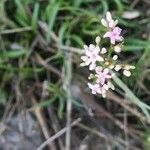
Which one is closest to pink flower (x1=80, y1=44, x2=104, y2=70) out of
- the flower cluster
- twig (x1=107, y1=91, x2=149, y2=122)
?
the flower cluster

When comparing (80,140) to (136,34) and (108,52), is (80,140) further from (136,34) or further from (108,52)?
(108,52)

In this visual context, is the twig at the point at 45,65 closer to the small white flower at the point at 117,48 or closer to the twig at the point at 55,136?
the twig at the point at 55,136

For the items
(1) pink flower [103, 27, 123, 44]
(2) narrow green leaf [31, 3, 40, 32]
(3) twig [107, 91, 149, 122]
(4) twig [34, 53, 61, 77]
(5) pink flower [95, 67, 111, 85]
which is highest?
(1) pink flower [103, 27, 123, 44]

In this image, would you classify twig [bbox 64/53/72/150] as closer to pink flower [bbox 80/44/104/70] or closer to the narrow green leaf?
the narrow green leaf

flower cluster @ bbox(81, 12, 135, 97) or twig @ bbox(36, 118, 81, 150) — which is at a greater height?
flower cluster @ bbox(81, 12, 135, 97)

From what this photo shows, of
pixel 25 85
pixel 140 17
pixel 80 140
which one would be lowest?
pixel 80 140

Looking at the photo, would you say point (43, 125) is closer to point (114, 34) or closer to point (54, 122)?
point (54, 122)

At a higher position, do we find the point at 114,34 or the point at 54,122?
the point at 114,34

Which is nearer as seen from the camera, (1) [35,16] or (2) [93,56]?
(2) [93,56]

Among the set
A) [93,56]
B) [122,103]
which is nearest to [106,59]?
[93,56]

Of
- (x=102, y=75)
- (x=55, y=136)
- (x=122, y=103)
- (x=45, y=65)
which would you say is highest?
(x=102, y=75)

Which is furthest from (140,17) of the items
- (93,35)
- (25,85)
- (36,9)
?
(25,85)
